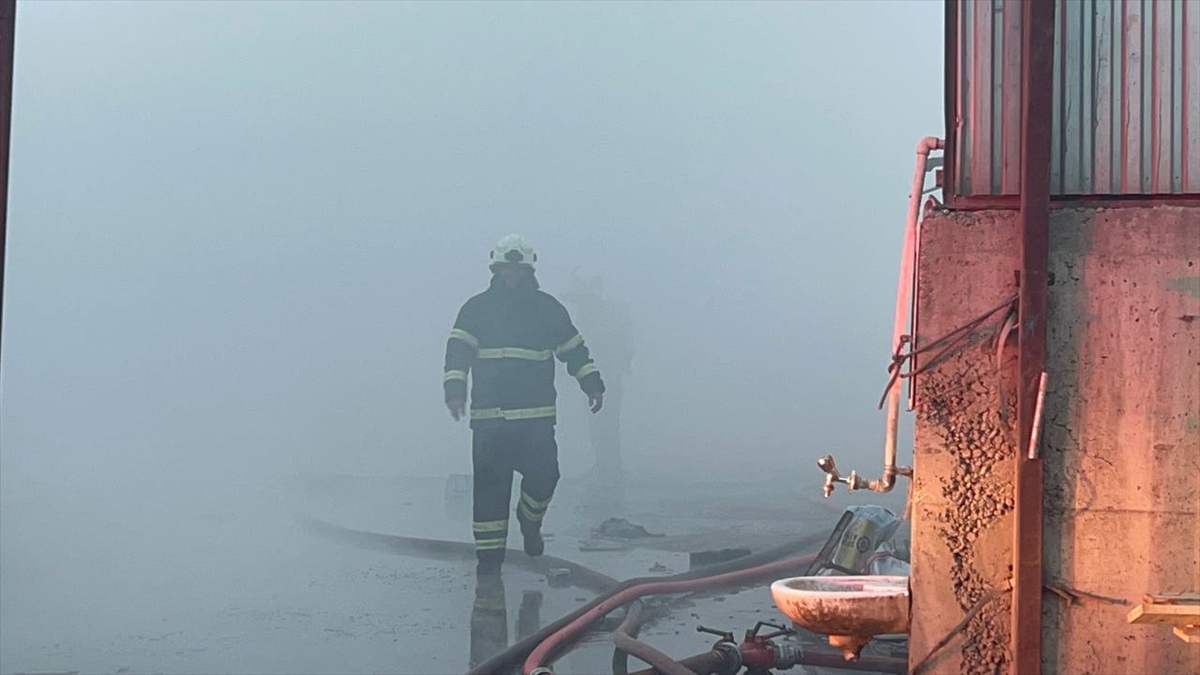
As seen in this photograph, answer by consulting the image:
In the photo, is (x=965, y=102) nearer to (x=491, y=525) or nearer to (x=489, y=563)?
(x=491, y=525)

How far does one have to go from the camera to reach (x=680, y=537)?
17.3 metres

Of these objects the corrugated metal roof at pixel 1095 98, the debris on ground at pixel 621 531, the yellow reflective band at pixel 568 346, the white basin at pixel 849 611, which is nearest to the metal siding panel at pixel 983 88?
the corrugated metal roof at pixel 1095 98

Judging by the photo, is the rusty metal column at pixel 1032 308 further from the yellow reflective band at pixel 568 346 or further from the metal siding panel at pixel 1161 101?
the yellow reflective band at pixel 568 346

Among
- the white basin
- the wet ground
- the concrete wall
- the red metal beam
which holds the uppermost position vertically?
the red metal beam

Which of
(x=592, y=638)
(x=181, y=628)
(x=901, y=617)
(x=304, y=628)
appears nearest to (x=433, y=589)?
(x=304, y=628)

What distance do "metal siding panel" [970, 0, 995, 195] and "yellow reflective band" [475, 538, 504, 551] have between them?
861 cm

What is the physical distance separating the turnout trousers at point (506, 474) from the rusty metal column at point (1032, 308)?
27.6 feet

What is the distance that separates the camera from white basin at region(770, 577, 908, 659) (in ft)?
11.0

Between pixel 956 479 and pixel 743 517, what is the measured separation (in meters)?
16.3

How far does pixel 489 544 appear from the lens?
11562 mm

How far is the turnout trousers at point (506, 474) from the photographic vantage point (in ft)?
37.4

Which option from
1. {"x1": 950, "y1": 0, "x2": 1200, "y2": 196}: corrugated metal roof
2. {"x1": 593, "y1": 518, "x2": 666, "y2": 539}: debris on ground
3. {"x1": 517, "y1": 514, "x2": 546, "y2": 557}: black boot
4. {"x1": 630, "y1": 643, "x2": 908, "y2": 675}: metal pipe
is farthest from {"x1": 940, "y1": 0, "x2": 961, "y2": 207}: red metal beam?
{"x1": 593, "y1": 518, "x2": 666, "y2": 539}: debris on ground

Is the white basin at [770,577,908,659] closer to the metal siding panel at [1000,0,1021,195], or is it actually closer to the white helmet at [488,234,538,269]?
the metal siding panel at [1000,0,1021,195]

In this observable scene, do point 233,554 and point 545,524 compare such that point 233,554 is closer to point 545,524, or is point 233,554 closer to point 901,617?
point 545,524
